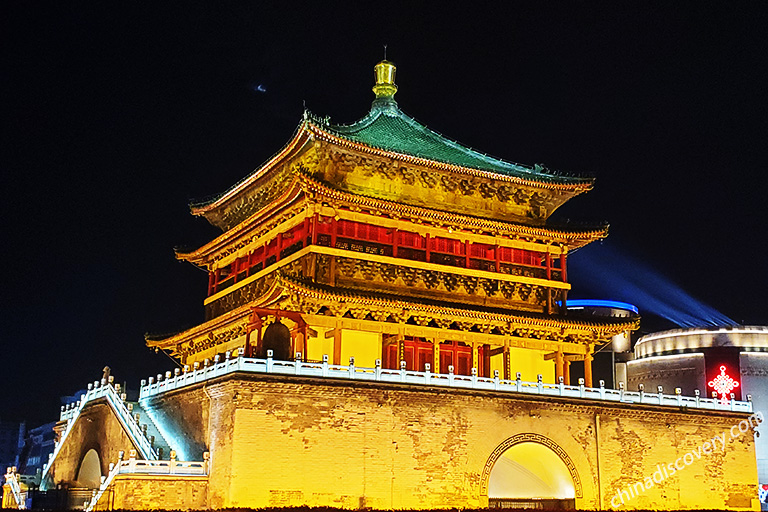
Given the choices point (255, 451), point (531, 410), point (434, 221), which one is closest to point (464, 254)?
point (434, 221)

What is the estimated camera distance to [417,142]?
118ft

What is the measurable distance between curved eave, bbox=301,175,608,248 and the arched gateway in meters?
8.67

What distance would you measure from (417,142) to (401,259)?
23.1 ft

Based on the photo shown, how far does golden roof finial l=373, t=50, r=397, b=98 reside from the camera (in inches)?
1518

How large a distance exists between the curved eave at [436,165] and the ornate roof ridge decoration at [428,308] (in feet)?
19.4

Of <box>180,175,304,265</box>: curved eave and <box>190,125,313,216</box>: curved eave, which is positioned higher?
<box>190,125,313,216</box>: curved eave

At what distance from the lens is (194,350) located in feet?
124

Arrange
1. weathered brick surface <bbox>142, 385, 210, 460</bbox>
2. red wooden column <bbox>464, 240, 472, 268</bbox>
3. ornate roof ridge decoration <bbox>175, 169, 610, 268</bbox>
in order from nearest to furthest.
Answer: weathered brick surface <bbox>142, 385, 210, 460</bbox> < ornate roof ridge decoration <bbox>175, 169, 610, 268</bbox> < red wooden column <bbox>464, 240, 472, 268</bbox>

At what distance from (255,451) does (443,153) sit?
54.8ft

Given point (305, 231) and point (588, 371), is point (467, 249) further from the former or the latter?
point (588, 371)

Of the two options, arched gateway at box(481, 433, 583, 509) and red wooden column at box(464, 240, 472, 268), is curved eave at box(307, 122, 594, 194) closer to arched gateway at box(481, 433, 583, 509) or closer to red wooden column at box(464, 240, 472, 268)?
red wooden column at box(464, 240, 472, 268)

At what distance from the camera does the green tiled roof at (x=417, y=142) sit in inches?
1335

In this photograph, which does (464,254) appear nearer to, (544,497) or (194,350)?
(544,497)

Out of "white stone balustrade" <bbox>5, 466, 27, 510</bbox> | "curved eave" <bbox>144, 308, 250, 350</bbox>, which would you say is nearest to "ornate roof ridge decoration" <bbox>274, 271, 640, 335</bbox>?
"curved eave" <bbox>144, 308, 250, 350</bbox>
